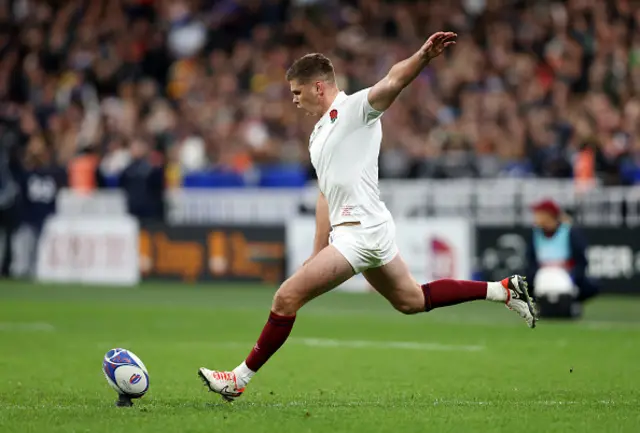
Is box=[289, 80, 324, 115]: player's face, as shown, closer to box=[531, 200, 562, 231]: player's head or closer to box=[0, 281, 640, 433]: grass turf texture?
box=[0, 281, 640, 433]: grass turf texture

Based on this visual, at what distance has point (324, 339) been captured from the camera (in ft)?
44.2

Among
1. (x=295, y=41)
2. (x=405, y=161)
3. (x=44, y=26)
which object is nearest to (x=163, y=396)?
(x=405, y=161)

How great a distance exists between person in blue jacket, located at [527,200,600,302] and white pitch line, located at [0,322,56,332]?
599cm

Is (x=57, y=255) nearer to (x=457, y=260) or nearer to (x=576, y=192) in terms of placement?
(x=457, y=260)

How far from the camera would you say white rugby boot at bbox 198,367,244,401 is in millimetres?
7984

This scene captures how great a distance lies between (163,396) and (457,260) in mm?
11258

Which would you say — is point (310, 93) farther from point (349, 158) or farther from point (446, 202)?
point (446, 202)

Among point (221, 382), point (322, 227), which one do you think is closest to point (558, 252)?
point (322, 227)

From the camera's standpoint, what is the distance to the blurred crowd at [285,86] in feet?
68.2

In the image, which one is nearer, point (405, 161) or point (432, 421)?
point (432, 421)

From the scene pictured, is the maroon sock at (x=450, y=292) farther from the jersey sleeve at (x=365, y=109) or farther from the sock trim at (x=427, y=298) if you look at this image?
the jersey sleeve at (x=365, y=109)

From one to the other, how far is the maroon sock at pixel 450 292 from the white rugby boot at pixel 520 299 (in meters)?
0.18

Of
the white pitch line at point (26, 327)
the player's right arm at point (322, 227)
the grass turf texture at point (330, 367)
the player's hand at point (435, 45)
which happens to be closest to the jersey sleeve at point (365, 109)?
the player's hand at point (435, 45)

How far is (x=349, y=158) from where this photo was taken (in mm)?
8023
